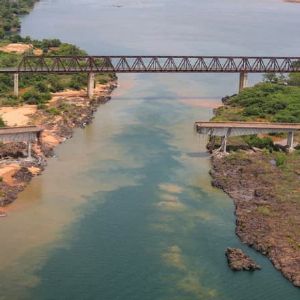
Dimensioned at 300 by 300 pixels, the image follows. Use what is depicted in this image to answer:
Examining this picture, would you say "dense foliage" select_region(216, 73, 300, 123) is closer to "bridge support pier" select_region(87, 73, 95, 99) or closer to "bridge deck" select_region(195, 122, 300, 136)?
"bridge deck" select_region(195, 122, 300, 136)

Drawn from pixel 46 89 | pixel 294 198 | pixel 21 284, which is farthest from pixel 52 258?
pixel 46 89

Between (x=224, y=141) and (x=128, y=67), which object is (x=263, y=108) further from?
(x=128, y=67)

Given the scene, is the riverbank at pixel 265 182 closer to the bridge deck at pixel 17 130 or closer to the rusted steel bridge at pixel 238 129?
the rusted steel bridge at pixel 238 129

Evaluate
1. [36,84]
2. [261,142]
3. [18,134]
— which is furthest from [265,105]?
[18,134]

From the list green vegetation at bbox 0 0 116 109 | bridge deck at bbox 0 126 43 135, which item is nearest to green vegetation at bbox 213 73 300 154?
bridge deck at bbox 0 126 43 135

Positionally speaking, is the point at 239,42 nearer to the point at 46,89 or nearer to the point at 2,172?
the point at 46,89

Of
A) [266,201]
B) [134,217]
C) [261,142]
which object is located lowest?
[134,217]

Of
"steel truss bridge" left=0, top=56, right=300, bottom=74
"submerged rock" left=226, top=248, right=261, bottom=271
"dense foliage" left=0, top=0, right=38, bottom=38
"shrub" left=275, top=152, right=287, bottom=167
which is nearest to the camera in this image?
"submerged rock" left=226, top=248, right=261, bottom=271
